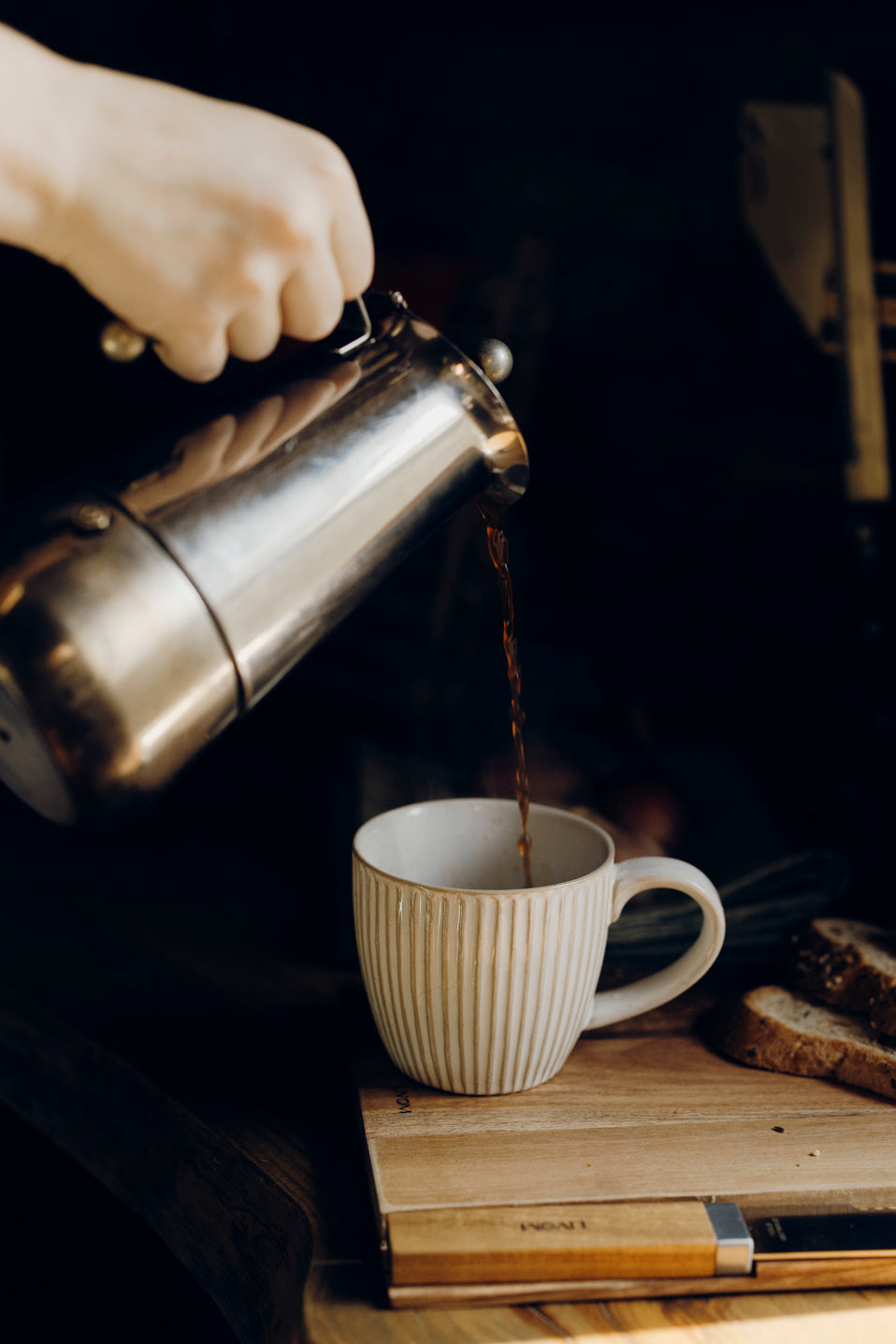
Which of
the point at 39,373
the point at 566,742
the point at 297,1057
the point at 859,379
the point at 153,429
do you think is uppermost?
the point at 153,429

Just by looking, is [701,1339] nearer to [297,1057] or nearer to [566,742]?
[297,1057]

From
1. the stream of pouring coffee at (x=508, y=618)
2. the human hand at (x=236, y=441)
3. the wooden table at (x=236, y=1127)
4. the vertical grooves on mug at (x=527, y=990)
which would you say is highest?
the human hand at (x=236, y=441)

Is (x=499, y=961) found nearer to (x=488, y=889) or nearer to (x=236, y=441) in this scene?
(x=488, y=889)

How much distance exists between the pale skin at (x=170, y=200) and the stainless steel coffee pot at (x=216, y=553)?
0.17ft

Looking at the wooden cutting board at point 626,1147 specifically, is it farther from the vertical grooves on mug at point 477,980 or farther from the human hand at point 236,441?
the human hand at point 236,441

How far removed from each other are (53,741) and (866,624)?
792 mm

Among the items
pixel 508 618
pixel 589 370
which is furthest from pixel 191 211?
pixel 589 370

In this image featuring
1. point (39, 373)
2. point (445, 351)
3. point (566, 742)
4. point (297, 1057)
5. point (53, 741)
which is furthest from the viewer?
point (39, 373)

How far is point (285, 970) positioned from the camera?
0.76 meters

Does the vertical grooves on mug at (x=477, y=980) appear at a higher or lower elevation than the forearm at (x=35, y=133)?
lower

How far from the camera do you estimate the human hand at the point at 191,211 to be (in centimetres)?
39

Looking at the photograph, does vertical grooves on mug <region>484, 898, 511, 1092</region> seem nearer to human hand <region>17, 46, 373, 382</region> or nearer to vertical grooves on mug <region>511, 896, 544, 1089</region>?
vertical grooves on mug <region>511, 896, 544, 1089</region>

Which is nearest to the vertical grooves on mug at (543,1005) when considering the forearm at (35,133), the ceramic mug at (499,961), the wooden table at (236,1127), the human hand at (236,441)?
the ceramic mug at (499,961)

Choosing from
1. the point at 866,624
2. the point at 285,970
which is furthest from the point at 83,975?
the point at 866,624
